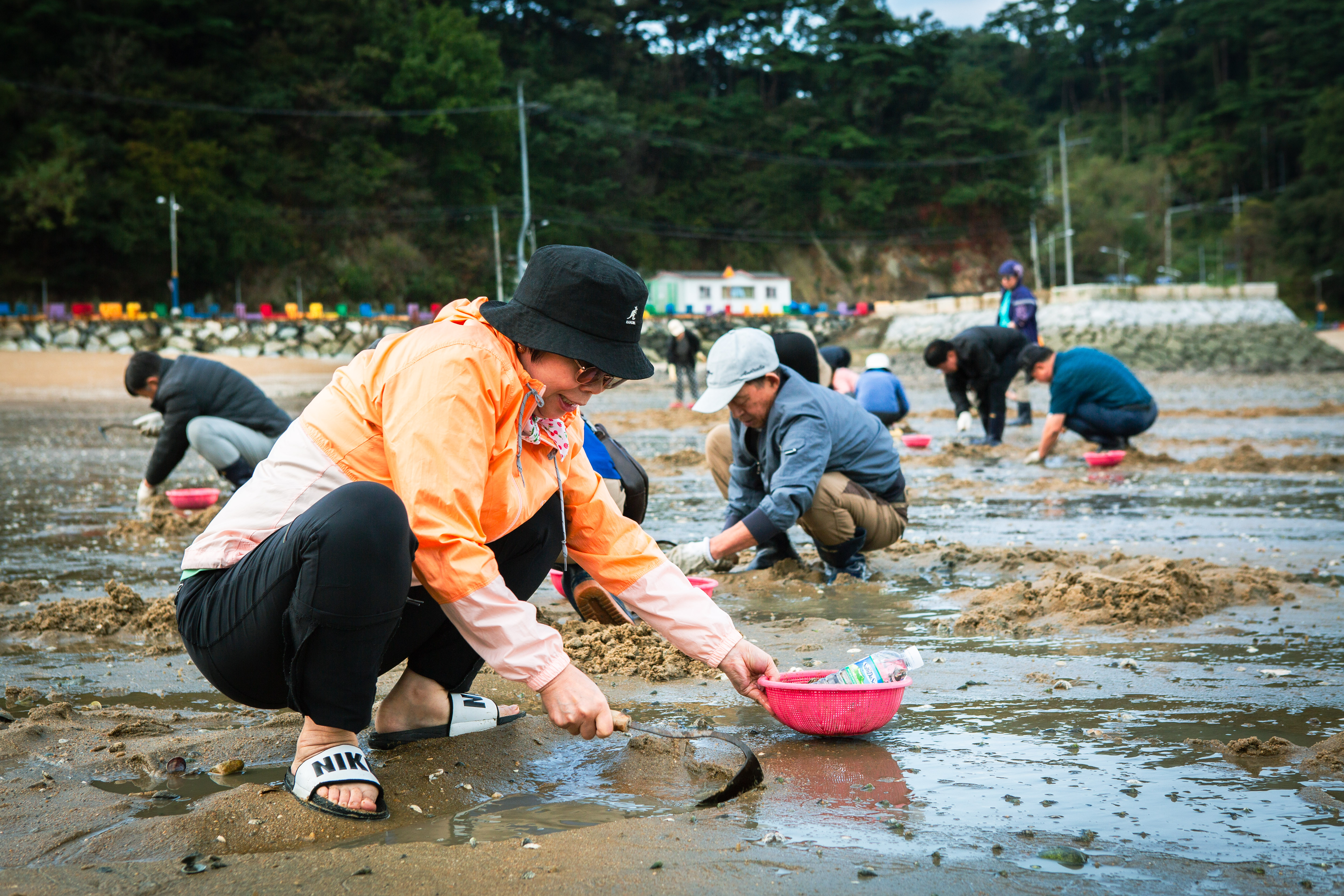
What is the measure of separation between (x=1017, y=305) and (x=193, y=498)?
934cm

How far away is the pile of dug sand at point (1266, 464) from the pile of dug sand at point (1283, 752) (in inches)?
273

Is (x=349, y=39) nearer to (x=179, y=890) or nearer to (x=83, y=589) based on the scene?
(x=83, y=589)

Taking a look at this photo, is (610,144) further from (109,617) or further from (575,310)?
(575,310)

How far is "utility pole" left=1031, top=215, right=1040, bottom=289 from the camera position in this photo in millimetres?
59656

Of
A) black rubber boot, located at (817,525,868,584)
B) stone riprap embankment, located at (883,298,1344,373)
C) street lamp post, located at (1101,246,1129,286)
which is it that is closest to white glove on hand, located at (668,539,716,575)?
black rubber boot, located at (817,525,868,584)

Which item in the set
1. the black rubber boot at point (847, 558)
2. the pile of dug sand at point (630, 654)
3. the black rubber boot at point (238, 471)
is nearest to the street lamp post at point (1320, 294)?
the black rubber boot at point (847, 558)

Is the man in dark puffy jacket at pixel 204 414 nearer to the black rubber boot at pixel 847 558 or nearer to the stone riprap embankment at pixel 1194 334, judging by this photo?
the black rubber boot at pixel 847 558

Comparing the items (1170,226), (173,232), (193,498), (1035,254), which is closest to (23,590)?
(193,498)

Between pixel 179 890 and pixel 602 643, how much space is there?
1.96 m

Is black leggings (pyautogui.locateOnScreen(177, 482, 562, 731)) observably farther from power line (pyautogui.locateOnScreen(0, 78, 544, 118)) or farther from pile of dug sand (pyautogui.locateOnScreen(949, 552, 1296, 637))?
power line (pyautogui.locateOnScreen(0, 78, 544, 118))

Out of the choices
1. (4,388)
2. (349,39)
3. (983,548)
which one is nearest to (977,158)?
(349,39)

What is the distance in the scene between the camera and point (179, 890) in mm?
1881

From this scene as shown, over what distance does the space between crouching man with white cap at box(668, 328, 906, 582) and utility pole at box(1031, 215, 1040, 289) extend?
56.5 metres

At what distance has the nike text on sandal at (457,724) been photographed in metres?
2.71
